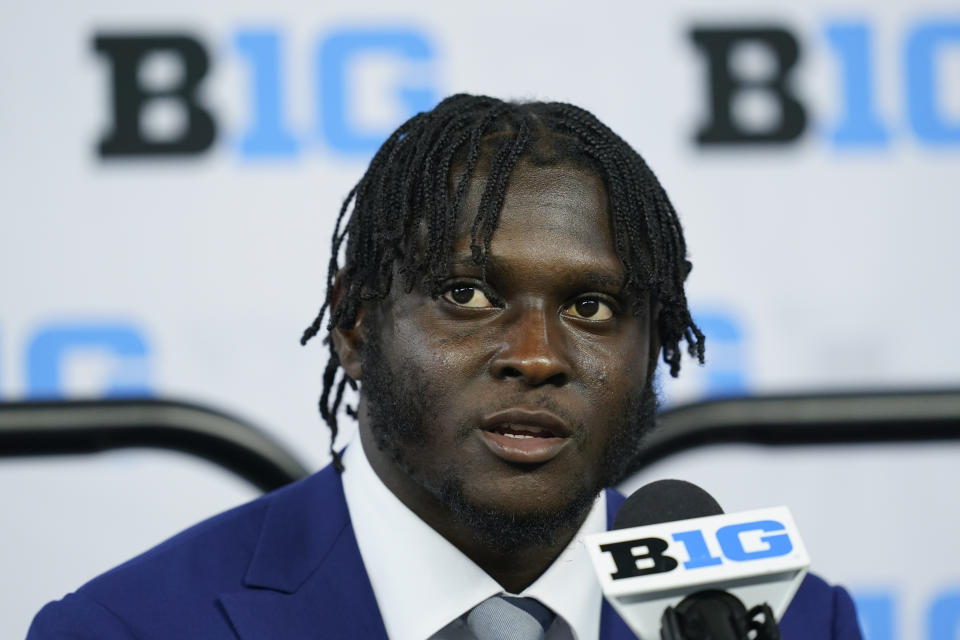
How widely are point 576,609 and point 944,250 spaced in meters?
2.06

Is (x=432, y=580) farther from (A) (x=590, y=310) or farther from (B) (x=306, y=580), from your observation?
(A) (x=590, y=310)

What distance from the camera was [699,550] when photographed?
1.17m

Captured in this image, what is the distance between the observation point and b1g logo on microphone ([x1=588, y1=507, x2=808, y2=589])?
1160mm

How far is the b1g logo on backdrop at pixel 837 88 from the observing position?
3.32 metres

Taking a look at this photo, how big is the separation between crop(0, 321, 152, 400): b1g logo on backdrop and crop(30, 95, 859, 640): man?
4.25 ft

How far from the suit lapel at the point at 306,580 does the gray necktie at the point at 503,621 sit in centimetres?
13

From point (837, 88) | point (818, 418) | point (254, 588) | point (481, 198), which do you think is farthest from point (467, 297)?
point (837, 88)

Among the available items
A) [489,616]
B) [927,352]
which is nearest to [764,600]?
[489,616]

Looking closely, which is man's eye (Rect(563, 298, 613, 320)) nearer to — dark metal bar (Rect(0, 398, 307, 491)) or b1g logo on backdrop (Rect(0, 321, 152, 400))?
dark metal bar (Rect(0, 398, 307, 491))

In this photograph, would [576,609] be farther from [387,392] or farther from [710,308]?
[710,308]

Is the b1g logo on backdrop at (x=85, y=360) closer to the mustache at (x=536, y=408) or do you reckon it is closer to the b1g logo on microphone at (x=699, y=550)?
the mustache at (x=536, y=408)

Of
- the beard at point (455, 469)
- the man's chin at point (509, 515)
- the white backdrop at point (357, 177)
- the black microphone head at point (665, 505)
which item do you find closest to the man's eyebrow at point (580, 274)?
the beard at point (455, 469)

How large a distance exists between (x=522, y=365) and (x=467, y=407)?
0.10 metres

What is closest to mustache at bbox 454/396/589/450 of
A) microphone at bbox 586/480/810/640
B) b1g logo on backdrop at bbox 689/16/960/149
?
microphone at bbox 586/480/810/640
